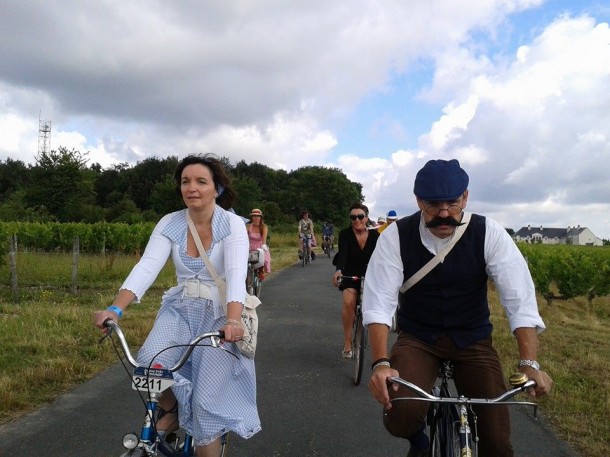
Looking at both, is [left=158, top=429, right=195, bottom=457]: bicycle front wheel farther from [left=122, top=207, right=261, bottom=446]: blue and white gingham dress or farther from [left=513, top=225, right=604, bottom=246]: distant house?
[left=513, top=225, right=604, bottom=246]: distant house

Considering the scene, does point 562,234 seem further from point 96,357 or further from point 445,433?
point 445,433

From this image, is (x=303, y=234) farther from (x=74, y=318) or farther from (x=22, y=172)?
(x=22, y=172)

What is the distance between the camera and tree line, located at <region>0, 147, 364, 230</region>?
46.8 meters

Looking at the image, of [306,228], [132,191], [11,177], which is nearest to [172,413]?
[306,228]

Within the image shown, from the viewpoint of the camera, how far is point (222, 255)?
339 centimetres

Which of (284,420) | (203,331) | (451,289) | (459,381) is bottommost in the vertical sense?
(284,420)

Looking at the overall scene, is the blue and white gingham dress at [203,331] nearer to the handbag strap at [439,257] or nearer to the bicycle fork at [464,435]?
the handbag strap at [439,257]

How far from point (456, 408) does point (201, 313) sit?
4.54ft

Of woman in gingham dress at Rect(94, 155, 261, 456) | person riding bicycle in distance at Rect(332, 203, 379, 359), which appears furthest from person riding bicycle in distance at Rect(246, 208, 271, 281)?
woman in gingham dress at Rect(94, 155, 261, 456)

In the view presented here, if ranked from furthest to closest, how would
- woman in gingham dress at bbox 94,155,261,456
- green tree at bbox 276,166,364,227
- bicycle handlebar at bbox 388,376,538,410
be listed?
green tree at bbox 276,166,364,227, woman in gingham dress at bbox 94,155,261,456, bicycle handlebar at bbox 388,376,538,410

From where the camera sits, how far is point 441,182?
9.91 feet

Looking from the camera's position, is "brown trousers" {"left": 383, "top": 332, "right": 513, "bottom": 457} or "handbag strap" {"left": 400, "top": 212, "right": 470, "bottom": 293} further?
"handbag strap" {"left": 400, "top": 212, "right": 470, "bottom": 293}

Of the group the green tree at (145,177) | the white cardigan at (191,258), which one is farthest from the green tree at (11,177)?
the white cardigan at (191,258)

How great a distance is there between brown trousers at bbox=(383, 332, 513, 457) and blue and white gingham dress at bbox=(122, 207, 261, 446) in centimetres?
79
